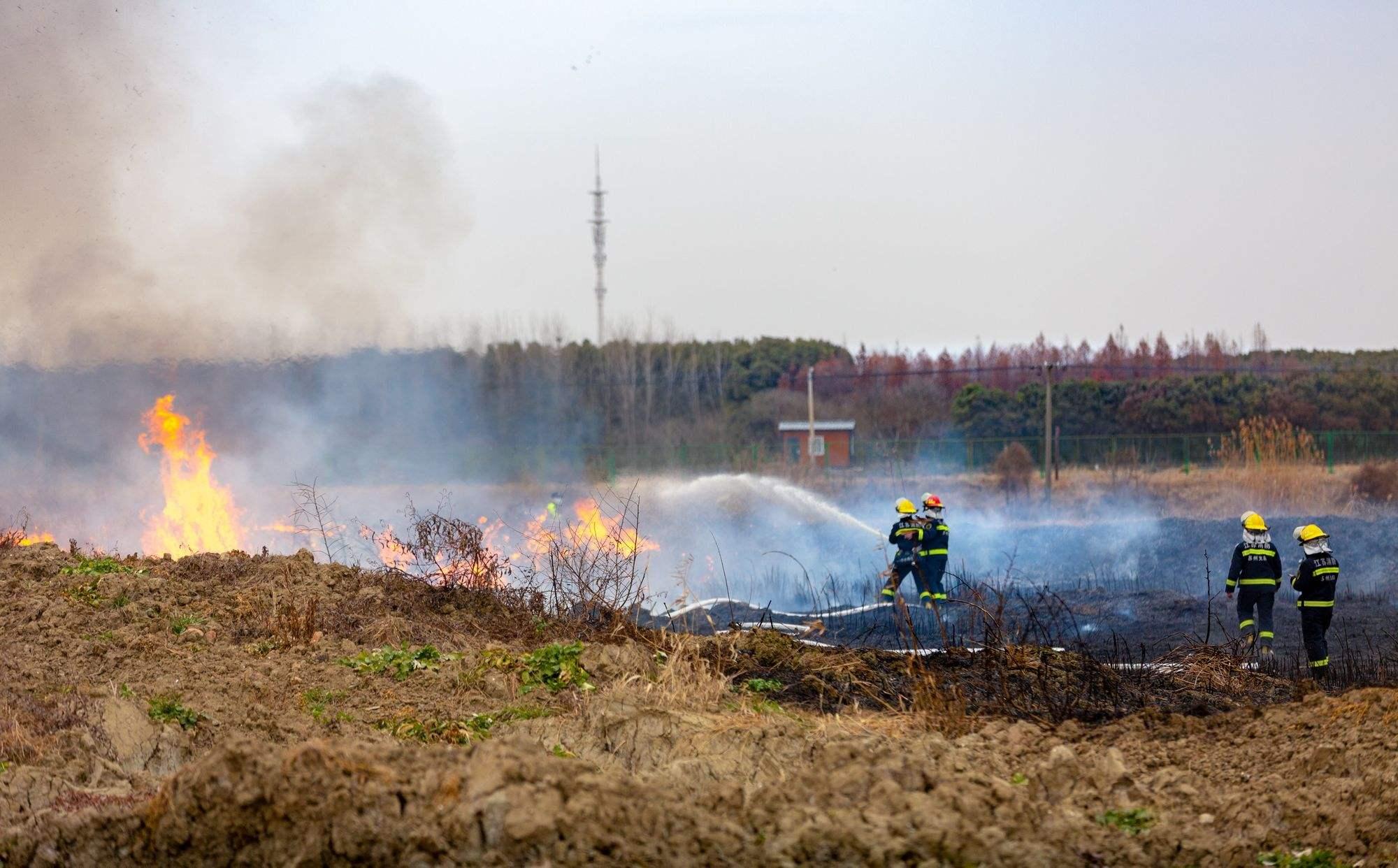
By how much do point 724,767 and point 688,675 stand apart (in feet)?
8.38

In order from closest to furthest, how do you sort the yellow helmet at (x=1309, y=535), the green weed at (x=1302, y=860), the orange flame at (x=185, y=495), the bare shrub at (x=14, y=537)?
1. the green weed at (x=1302, y=860)
2. the yellow helmet at (x=1309, y=535)
3. the bare shrub at (x=14, y=537)
4. the orange flame at (x=185, y=495)

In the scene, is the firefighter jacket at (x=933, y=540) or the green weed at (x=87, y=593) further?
the firefighter jacket at (x=933, y=540)

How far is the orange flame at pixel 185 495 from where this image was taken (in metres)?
18.9

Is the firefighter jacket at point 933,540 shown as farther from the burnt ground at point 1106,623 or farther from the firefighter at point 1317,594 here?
the firefighter at point 1317,594

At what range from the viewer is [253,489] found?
21984 mm

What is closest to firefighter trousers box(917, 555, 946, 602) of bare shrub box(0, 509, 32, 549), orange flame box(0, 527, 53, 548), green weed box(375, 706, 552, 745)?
green weed box(375, 706, 552, 745)

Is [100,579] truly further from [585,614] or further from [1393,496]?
[1393,496]

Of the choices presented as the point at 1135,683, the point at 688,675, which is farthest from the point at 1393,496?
the point at 688,675

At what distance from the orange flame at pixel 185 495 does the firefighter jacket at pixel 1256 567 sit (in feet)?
45.1

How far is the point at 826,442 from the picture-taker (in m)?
35.1

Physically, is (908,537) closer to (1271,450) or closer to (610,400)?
(1271,450)

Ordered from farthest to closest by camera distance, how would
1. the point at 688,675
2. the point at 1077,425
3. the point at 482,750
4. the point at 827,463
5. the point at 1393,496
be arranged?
1. the point at 1077,425
2. the point at 827,463
3. the point at 1393,496
4. the point at 688,675
5. the point at 482,750

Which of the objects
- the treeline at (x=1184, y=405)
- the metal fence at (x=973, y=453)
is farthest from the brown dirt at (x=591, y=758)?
the treeline at (x=1184, y=405)

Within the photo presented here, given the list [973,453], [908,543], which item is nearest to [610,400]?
[973,453]
